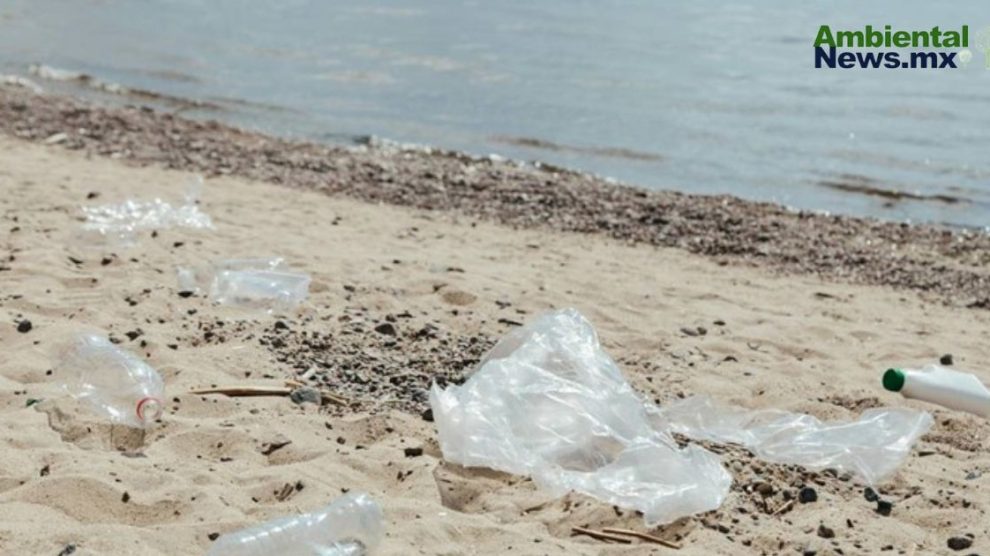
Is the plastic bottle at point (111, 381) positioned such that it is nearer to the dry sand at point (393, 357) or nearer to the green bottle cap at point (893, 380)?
the dry sand at point (393, 357)

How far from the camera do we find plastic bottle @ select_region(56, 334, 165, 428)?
12.9ft

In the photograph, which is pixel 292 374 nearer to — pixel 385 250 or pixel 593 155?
pixel 385 250

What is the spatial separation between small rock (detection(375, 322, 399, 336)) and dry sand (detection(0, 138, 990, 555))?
4 cm

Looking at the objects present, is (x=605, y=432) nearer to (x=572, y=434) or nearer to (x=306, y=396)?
(x=572, y=434)

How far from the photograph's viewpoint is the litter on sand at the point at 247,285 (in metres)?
5.23

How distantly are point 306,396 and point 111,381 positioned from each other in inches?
25.9

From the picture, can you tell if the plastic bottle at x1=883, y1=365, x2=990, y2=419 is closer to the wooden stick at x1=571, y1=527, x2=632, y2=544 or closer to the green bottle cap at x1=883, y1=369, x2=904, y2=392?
the green bottle cap at x1=883, y1=369, x2=904, y2=392

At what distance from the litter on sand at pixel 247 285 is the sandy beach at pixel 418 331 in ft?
0.27

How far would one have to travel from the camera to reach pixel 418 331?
16.5ft

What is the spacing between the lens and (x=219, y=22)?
18234 millimetres

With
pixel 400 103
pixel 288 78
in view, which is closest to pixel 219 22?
pixel 288 78
